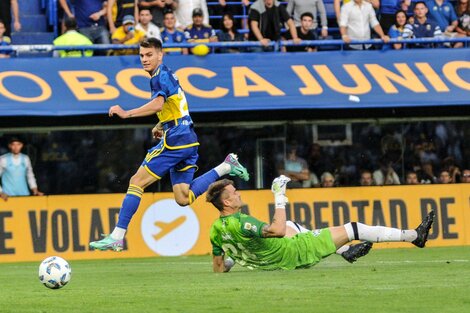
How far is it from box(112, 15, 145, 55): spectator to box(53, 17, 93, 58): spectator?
558 mm

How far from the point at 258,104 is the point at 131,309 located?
458 inches

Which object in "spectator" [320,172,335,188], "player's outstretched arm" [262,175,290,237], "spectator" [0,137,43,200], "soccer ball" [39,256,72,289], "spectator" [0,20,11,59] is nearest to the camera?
"soccer ball" [39,256,72,289]

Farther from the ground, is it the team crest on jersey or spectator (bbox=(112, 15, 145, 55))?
spectator (bbox=(112, 15, 145, 55))

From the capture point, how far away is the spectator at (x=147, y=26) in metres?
21.0

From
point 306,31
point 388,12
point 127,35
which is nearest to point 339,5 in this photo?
point 388,12

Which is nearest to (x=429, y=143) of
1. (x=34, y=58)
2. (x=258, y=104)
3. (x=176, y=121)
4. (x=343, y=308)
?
(x=258, y=104)

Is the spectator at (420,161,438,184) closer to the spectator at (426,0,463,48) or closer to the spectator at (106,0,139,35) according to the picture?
the spectator at (426,0,463,48)

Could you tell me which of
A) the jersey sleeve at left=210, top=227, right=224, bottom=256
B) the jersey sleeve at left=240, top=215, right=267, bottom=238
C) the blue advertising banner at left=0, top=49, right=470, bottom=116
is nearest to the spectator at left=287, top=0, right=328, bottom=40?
the blue advertising banner at left=0, top=49, right=470, bottom=116

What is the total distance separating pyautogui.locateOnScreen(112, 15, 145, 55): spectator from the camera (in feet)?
68.9

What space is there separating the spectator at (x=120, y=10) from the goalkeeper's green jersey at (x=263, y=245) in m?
9.65

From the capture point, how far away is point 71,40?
20672mm

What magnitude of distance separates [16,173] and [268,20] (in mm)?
5460

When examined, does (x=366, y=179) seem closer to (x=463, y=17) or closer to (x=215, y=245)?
(x=463, y=17)

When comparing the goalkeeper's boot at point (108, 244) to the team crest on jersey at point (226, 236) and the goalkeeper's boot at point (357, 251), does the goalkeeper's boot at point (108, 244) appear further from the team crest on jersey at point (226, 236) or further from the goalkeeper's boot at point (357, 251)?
the goalkeeper's boot at point (357, 251)
